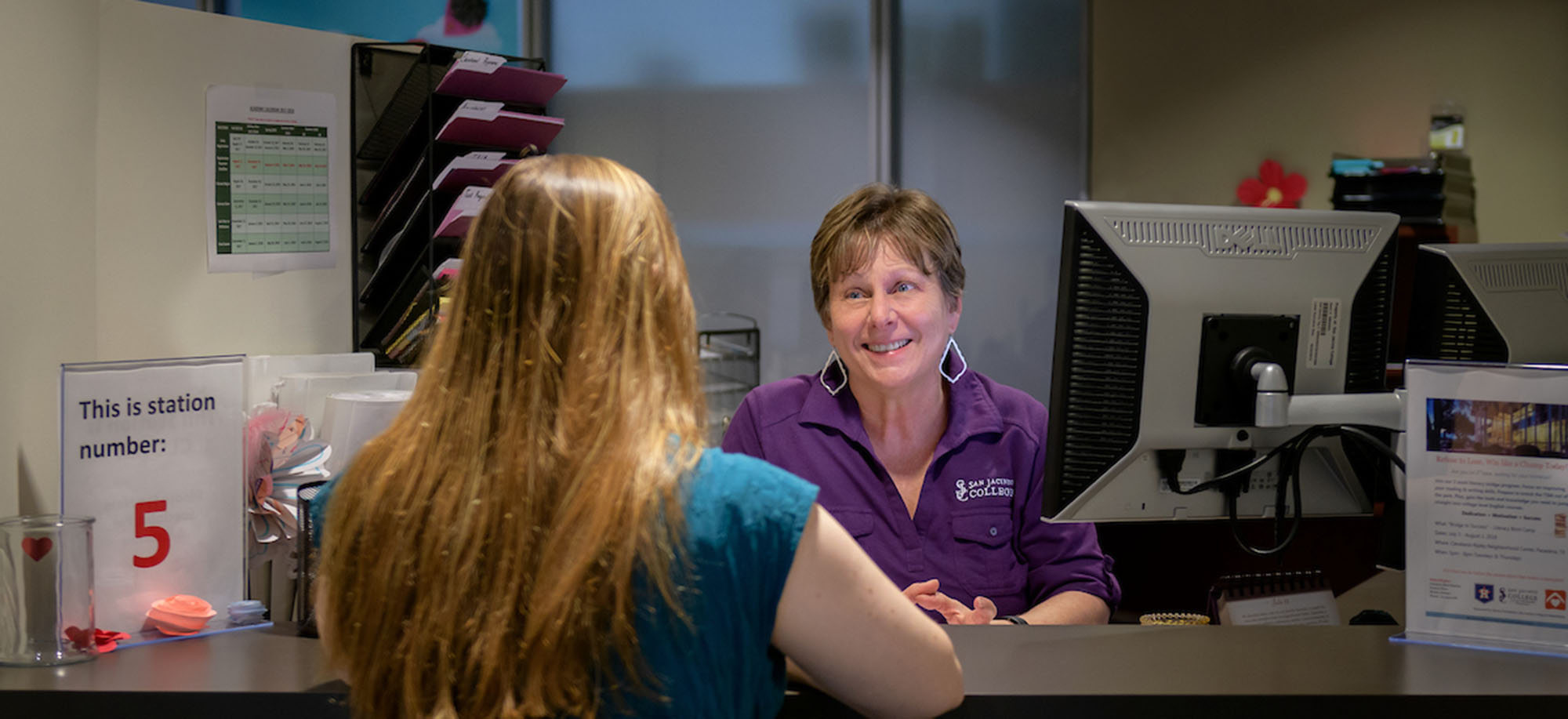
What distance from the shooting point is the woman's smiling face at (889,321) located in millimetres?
2018

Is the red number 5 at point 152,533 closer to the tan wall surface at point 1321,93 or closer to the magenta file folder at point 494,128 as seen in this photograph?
the magenta file folder at point 494,128

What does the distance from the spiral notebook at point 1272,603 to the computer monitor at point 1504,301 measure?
1.26ft

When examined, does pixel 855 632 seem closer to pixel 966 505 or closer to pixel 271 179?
pixel 966 505

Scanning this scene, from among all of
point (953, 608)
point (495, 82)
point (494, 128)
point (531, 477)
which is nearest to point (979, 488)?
point (953, 608)

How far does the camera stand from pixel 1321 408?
1.54 m

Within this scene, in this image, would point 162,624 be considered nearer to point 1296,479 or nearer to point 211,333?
point 211,333

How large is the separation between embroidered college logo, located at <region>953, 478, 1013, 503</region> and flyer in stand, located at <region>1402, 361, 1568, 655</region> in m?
0.69

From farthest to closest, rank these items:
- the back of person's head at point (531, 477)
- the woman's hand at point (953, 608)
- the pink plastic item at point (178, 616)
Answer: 1. the woman's hand at point (953, 608)
2. the pink plastic item at point (178, 616)
3. the back of person's head at point (531, 477)

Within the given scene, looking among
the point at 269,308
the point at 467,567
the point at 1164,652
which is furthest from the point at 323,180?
the point at 1164,652

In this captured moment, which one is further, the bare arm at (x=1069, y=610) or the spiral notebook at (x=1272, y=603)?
the bare arm at (x=1069, y=610)

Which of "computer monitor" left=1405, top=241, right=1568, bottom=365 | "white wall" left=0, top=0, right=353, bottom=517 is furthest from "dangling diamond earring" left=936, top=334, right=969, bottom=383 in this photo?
"white wall" left=0, top=0, right=353, bottom=517

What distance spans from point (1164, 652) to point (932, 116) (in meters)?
3.75

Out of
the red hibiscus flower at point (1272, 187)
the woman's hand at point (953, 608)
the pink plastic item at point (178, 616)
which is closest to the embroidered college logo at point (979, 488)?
Answer: the woman's hand at point (953, 608)

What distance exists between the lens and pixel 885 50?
477 centimetres
